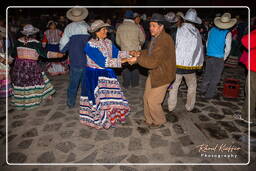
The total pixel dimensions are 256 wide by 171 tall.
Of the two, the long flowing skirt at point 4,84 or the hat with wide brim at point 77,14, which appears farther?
the long flowing skirt at point 4,84

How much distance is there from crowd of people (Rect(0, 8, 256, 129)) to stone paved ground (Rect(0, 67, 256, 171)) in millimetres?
276

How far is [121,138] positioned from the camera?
12.8 ft

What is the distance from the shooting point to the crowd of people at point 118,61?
3.63 m

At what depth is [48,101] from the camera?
5.57m

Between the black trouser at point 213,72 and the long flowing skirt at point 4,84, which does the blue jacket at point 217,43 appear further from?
the long flowing skirt at point 4,84

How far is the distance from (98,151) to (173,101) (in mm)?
2238

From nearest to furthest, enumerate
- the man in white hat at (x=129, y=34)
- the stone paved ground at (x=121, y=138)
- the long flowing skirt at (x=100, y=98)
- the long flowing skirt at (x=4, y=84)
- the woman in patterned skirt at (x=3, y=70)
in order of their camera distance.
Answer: the stone paved ground at (x=121, y=138), the long flowing skirt at (x=100, y=98), the woman in patterned skirt at (x=3, y=70), the long flowing skirt at (x=4, y=84), the man in white hat at (x=129, y=34)

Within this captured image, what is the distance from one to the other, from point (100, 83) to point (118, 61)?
58 centimetres

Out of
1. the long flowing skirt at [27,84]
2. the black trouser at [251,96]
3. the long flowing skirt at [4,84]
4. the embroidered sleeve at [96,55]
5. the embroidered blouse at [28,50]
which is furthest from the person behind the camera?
the long flowing skirt at [4,84]

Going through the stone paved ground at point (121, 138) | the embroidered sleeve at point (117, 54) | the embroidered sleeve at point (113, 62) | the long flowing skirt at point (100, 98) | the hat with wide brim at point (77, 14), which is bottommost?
the stone paved ground at point (121, 138)

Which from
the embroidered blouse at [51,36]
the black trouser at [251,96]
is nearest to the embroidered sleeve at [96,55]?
the black trouser at [251,96]

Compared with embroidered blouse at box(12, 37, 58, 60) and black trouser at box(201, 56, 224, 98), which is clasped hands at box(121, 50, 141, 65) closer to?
embroidered blouse at box(12, 37, 58, 60)

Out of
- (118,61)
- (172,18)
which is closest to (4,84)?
(118,61)

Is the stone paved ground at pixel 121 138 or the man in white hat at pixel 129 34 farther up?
the man in white hat at pixel 129 34
